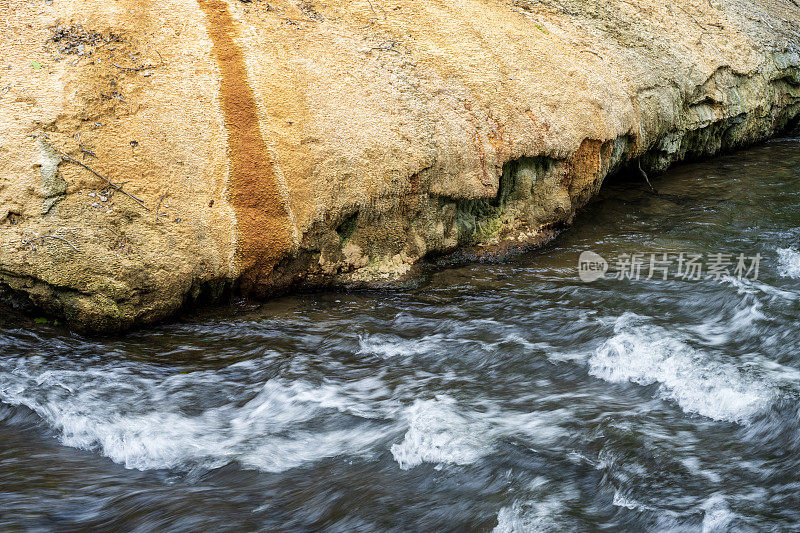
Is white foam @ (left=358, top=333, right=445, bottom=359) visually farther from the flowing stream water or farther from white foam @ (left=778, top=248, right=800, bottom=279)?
white foam @ (left=778, top=248, right=800, bottom=279)

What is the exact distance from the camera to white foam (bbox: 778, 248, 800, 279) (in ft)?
22.5

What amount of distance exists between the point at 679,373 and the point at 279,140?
14.1 ft

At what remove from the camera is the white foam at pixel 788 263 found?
686 cm

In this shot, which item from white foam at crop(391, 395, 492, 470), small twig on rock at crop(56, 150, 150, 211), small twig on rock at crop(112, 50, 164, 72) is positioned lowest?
white foam at crop(391, 395, 492, 470)

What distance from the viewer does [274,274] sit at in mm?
6754

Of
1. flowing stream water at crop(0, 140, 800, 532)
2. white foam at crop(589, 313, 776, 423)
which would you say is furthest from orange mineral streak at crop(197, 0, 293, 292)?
white foam at crop(589, 313, 776, 423)

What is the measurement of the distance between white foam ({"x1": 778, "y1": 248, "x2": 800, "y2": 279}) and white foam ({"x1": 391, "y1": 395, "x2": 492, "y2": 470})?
4.17m

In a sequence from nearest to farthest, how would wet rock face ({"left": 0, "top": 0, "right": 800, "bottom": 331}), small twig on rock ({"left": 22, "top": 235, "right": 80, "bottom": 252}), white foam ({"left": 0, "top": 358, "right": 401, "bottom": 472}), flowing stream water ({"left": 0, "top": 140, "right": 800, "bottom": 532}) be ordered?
flowing stream water ({"left": 0, "top": 140, "right": 800, "bottom": 532}) → white foam ({"left": 0, "top": 358, "right": 401, "bottom": 472}) → small twig on rock ({"left": 22, "top": 235, "right": 80, "bottom": 252}) → wet rock face ({"left": 0, "top": 0, "right": 800, "bottom": 331})

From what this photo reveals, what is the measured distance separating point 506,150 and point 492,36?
182cm

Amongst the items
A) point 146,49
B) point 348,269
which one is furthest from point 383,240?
point 146,49

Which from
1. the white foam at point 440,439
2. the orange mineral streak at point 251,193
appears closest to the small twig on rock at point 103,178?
the orange mineral streak at point 251,193

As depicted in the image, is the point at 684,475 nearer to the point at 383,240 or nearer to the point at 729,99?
the point at 383,240

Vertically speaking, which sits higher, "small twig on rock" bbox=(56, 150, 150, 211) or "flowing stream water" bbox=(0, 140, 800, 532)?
"small twig on rock" bbox=(56, 150, 150, 211)

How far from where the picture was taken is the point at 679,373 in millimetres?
5164
